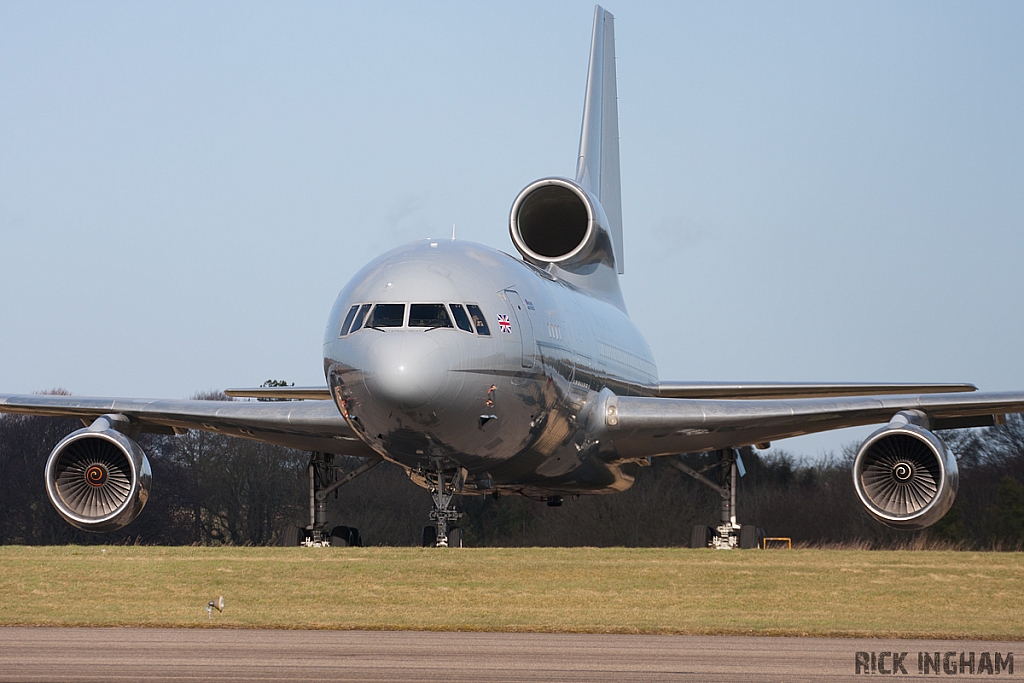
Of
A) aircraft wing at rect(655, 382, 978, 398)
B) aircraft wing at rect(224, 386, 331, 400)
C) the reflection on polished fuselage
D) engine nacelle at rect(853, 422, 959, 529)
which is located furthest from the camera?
aircraft wing at rect(224, 386, 331, 400)

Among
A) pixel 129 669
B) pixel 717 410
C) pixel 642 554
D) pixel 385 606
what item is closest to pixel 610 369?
pixel 717 410

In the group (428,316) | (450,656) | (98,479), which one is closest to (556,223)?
(98,479)

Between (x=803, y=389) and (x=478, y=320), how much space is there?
30.7 ft

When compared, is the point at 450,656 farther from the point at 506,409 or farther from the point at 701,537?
the point at 701,537

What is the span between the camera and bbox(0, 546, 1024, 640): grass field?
1220 cm

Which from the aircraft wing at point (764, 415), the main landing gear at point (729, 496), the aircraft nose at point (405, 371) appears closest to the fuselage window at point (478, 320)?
the aircraft nose at point (405, 371)

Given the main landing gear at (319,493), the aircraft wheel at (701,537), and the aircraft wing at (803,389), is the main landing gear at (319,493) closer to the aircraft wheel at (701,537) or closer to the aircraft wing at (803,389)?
the aircraft wheel at (701,537)

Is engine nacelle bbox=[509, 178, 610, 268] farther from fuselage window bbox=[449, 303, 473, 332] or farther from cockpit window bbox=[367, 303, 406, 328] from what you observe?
cockpit window bbox=[367, 303, 406, 328]

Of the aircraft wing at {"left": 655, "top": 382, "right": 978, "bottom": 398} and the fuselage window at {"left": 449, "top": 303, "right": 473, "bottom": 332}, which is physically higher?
the aircraft wing at {"left": 655, "top": 382, "right": 978, "bottom": 398}

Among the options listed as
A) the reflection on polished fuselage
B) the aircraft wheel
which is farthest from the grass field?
the aircraft wheel

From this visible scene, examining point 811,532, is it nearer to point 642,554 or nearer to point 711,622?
point 642,554

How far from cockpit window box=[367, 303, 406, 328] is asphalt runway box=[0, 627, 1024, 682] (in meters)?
5.22

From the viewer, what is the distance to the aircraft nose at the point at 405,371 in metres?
15.3

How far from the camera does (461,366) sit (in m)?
15.9
